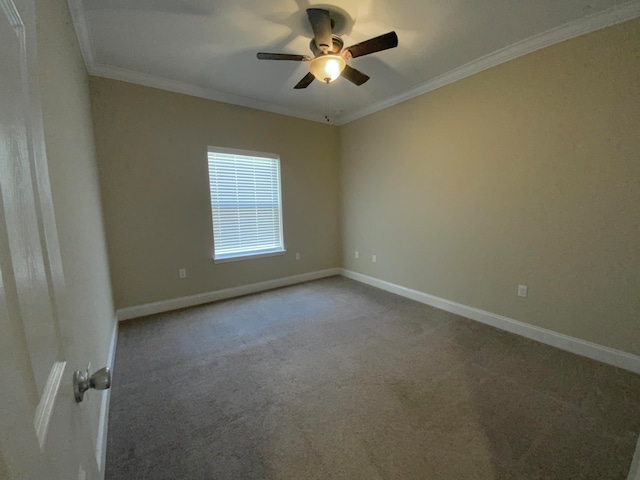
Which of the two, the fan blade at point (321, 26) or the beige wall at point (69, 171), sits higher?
the fan blade at point (321, 26)

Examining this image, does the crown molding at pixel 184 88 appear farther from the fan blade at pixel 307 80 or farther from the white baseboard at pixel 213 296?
the white baseboard at pixel 213 296

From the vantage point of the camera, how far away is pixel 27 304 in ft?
1.36

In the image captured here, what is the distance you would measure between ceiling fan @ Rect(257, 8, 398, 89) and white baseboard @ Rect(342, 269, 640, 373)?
266cm

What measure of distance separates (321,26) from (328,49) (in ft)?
0.52

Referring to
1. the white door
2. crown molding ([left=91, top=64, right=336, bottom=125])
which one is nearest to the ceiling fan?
crown molding ([left=91, top=64, right=336, bottom=125])

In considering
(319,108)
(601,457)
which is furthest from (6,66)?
(319,108)

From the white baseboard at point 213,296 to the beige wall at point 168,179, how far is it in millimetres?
71

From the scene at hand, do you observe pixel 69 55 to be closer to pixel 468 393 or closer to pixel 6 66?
pixel 6 66

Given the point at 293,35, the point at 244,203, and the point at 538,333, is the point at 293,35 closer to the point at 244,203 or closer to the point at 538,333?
the point at 244,203

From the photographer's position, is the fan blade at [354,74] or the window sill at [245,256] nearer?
the fan blade at [354,74]

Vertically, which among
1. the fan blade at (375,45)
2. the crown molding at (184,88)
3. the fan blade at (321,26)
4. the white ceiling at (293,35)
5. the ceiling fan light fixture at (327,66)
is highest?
the white ceiling at (293,35)

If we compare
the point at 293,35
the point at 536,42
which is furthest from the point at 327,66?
the point at 536,42

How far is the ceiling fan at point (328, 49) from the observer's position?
188 cm

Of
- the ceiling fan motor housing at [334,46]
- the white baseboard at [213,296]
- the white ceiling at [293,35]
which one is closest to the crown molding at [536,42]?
the white ceiling at [293,35]
